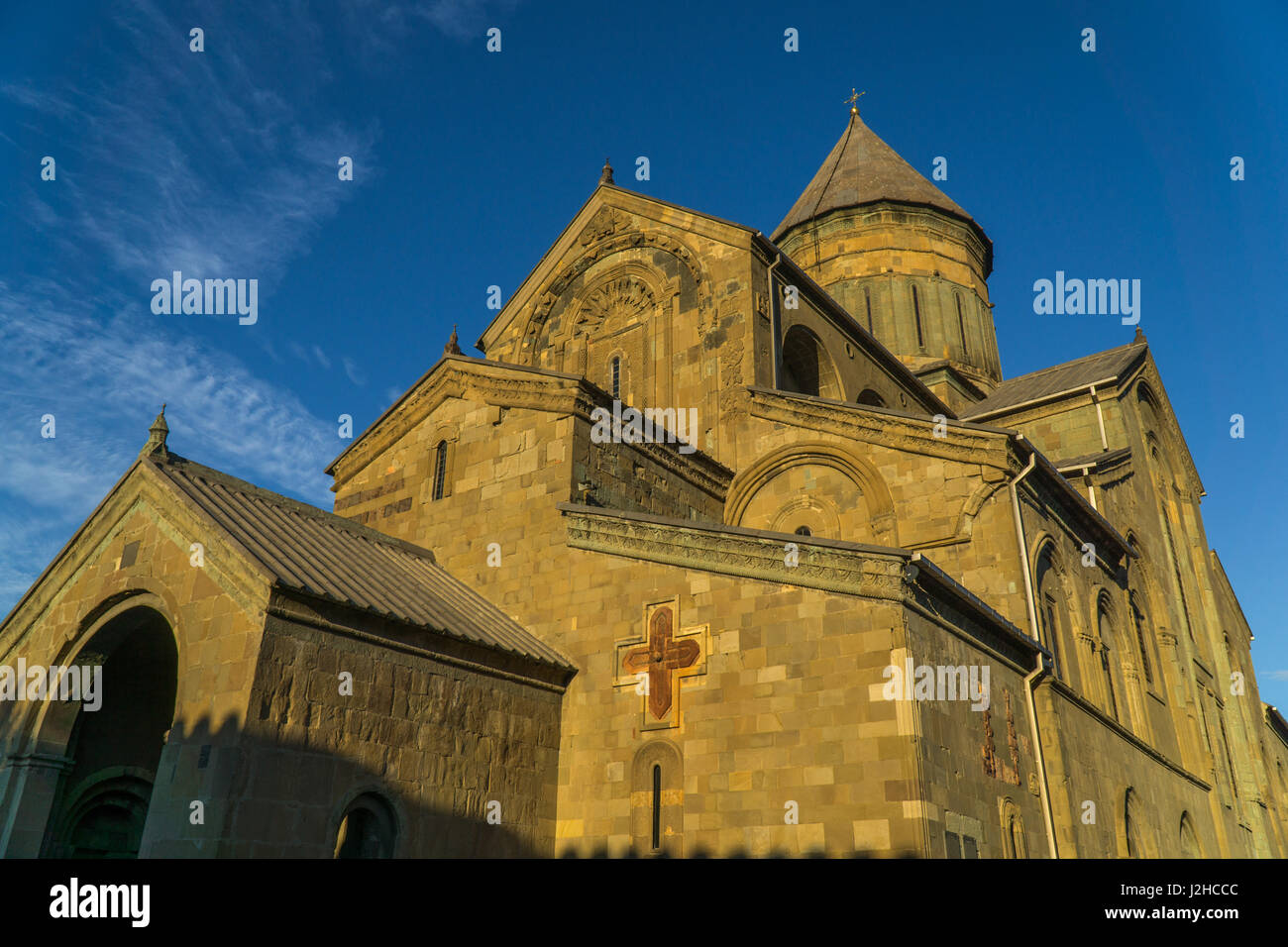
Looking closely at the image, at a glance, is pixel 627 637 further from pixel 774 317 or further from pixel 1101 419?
pixel 1101 419

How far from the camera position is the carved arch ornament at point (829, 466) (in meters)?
15.3

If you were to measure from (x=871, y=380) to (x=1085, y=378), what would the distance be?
6439mm

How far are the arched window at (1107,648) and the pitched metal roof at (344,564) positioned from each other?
10.8 meters

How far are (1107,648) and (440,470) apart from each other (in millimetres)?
13107

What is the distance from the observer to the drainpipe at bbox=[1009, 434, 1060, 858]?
12453mm

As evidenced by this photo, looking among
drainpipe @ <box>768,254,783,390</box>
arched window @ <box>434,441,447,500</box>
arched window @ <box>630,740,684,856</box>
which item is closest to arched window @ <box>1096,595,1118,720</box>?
drainpipe @ <box>768,254,783,390</box>

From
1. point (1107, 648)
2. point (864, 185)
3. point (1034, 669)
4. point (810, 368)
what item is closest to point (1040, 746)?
point (1034, 669)

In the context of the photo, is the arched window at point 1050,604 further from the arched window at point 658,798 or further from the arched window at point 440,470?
the arched window at point 440,470

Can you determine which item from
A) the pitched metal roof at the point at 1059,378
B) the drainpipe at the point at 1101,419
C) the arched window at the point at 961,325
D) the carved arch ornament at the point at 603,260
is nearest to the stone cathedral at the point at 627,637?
the carved arch ornament at the point at 603,260

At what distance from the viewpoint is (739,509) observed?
17.0 metres

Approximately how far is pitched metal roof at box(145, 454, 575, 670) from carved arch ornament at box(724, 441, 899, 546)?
5.34 meters

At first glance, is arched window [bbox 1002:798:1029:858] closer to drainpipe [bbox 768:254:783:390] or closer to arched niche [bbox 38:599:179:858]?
drainpipe [bbox 768:254:783:390]
